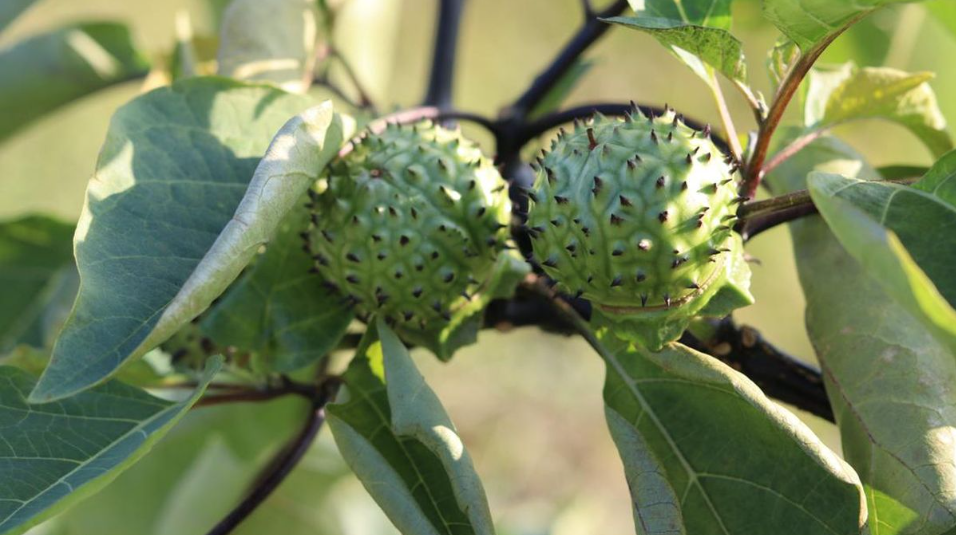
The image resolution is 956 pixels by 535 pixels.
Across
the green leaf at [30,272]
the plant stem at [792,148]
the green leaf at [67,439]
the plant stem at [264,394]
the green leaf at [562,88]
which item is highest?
the plant stem at [792,148]

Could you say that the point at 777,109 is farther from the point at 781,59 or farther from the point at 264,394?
the point at 264,394

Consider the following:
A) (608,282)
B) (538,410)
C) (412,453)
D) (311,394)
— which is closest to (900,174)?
(608,282)

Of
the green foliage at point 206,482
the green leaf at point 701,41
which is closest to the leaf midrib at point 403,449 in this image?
the green leaf at point 701,41

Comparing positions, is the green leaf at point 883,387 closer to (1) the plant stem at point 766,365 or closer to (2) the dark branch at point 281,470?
(1) the plant stem at point 766,365

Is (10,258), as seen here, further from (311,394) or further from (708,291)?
(708,291)

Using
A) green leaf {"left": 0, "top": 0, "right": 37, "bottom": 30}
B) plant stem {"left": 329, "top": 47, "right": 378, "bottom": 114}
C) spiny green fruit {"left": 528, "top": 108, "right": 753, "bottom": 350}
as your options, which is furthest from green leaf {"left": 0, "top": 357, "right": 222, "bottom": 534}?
green leaf {"left": 0, "top": 0, "right": 37, "bottom": 30}

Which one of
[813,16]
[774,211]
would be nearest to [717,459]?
[774,211]
